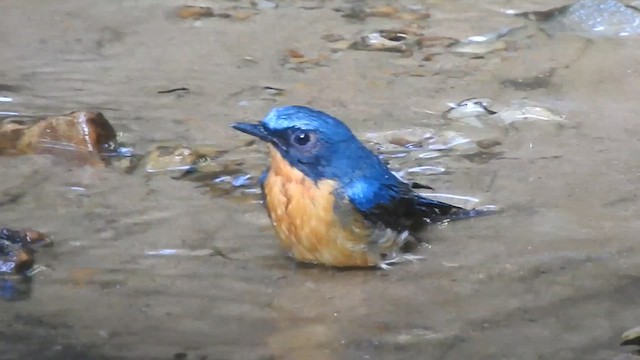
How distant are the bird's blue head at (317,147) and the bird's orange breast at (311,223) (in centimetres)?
4

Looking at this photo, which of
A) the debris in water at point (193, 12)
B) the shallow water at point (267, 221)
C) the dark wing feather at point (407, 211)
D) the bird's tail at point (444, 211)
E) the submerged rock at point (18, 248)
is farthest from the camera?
the debris in water at point (193, 12)

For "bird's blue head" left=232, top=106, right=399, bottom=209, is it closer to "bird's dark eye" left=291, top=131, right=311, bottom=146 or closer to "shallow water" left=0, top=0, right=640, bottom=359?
"bird's dark eye" left=291, top=131, right=311, bottom=146

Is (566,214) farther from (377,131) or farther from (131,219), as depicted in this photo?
(131,219)

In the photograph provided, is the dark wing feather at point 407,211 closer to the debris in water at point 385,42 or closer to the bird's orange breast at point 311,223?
the bird's orange breast at point 311,223

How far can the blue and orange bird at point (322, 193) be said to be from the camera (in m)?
3.67

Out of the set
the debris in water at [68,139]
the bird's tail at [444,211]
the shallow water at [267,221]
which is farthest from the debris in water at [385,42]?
the bird's tail at [444,211]

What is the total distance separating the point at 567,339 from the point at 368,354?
1.94ft

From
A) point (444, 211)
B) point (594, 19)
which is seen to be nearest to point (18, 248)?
point (444, 211)

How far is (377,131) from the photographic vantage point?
5.25 meters

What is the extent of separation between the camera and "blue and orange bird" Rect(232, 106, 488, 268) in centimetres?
367

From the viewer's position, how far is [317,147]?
371cm

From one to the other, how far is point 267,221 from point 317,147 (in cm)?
59

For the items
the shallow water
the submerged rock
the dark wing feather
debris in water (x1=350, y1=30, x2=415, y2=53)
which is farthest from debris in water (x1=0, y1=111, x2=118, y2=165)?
debris in water (x1=350, y1=30, x2=415, y2=53)

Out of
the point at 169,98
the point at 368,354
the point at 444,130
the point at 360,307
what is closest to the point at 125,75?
the point at 169,98
